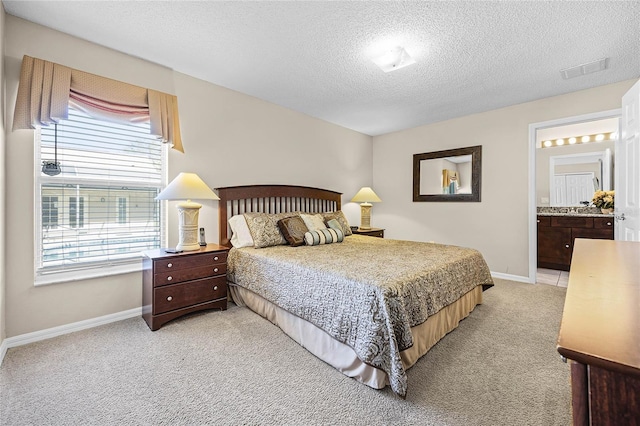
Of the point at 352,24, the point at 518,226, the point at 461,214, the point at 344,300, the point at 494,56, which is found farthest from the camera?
the point at 461,214

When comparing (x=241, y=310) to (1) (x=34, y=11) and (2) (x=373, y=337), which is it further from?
(1) (x=34, y=11)

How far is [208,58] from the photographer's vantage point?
2.71 metres

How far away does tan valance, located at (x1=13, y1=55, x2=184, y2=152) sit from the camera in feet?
6.98

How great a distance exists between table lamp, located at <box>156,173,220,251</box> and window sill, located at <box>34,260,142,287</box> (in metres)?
0.49

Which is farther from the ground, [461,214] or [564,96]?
[564,96]

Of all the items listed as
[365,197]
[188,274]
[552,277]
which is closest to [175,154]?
[188,274]

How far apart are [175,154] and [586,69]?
14.2 feet

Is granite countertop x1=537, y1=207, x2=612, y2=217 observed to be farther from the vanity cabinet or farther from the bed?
the bed

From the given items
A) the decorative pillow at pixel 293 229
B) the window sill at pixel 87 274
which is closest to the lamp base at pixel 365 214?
the decorative pillow at pixel 293 229

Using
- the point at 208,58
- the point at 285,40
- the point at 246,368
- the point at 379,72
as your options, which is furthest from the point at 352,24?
the point at 246,368

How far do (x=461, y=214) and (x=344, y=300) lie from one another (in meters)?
3.38

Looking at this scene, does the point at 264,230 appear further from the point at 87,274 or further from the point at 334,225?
the point at 87,274

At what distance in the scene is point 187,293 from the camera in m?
2.60

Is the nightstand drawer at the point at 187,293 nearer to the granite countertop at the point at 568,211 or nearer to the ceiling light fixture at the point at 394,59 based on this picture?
the ceiling light fixture at the point at 394,59
